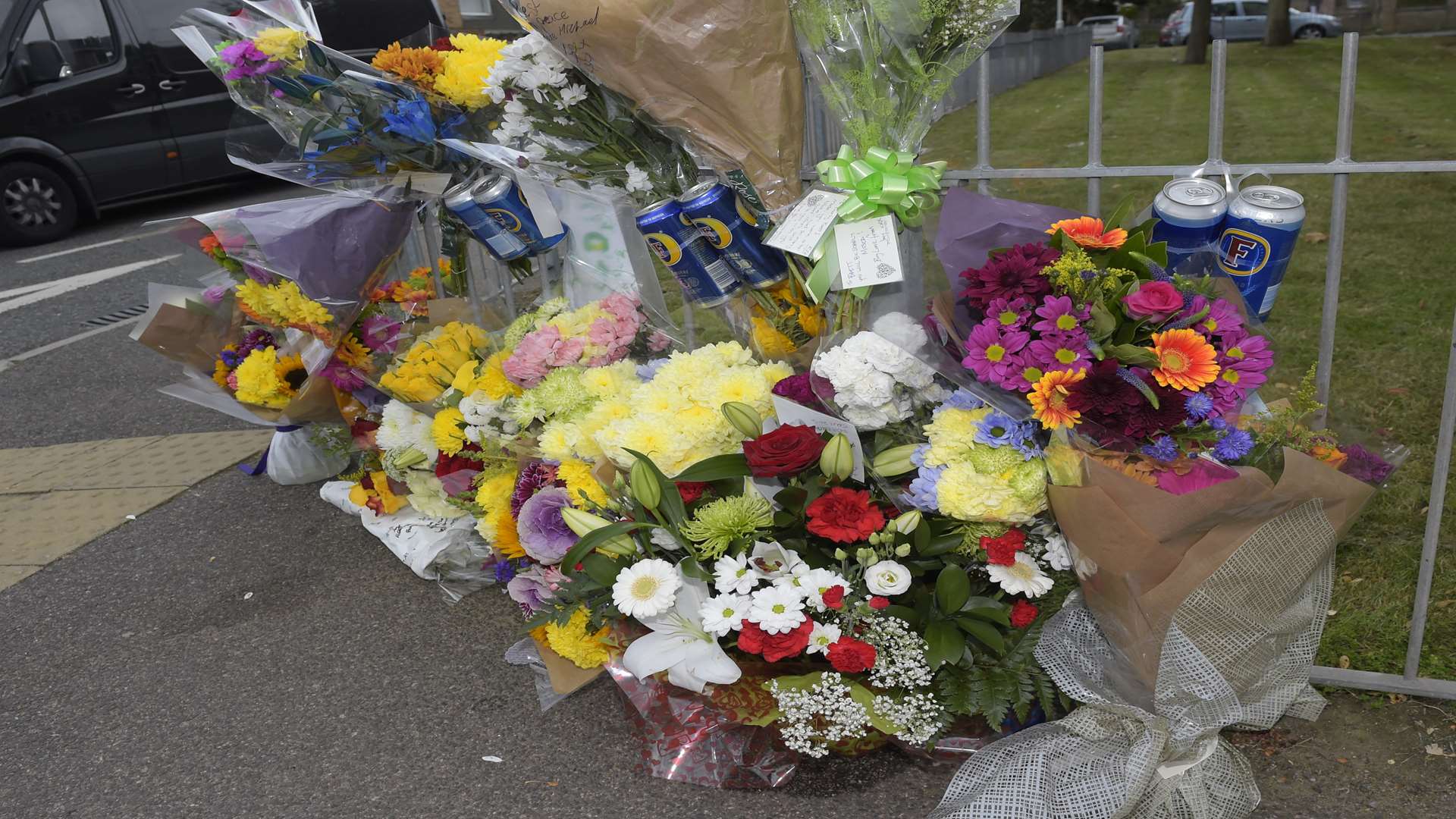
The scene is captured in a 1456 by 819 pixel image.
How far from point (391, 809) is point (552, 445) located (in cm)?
87

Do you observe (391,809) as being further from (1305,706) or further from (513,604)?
(1305,706)

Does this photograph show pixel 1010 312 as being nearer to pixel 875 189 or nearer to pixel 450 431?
pixel 875 189

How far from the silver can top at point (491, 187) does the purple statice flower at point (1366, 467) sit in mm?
2117

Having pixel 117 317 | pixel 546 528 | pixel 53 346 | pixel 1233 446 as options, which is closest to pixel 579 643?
pixel 546 528

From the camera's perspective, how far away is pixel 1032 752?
2.00m

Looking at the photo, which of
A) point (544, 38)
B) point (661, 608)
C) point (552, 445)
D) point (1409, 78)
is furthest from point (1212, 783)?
point (1409, 78)

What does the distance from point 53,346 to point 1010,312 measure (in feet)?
20.6

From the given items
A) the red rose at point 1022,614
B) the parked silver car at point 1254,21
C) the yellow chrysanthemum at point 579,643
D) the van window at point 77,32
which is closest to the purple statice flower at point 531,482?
the yellow chrysanthemum at point 579,643

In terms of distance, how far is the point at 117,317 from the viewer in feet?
22.2

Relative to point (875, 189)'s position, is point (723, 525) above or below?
below

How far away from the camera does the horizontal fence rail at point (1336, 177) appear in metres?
2.00

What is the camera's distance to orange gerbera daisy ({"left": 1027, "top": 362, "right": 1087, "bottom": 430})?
1876 mm

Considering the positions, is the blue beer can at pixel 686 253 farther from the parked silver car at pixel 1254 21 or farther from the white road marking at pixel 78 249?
the parked silver car at pixel 1254 21

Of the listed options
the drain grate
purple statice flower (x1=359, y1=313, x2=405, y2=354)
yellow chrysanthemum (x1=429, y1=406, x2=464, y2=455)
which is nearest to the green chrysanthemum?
yellow chrysanthemum (x1=429, y1=406, x2=464, y2=455)
